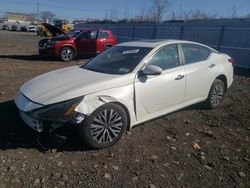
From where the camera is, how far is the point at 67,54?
1345 cm

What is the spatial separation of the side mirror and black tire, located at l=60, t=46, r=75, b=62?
9.58 meters

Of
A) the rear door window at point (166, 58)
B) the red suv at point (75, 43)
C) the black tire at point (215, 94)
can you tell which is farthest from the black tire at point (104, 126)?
the red suv at point (75, 43)

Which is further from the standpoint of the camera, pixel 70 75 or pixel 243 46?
pixel 243 46

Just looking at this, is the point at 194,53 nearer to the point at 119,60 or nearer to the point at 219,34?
the point at 119,60

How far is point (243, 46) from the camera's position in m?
12.6

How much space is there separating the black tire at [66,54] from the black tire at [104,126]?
9.84 metres

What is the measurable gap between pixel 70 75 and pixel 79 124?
3.96ft

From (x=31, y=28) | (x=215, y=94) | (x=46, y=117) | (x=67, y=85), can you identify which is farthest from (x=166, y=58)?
(x=31, y=28)

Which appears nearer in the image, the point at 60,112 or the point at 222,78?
the point at 60,112

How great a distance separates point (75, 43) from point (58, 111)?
1043cm

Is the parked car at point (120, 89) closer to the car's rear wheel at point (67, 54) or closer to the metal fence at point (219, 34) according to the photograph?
the metal fence at point (219, 34)

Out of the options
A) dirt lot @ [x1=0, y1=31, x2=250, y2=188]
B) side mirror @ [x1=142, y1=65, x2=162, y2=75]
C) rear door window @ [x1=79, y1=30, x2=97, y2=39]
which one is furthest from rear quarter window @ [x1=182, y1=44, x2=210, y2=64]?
rear door window @ [x1=79, y1=30, x2=97, y2=39]

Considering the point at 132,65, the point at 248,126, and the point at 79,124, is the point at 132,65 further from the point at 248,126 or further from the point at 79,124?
the point at 248,126

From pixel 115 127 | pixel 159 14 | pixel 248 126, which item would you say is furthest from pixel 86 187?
pixel 159 14
